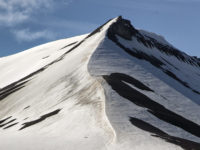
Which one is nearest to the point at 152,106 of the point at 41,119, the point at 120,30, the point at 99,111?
the point at 99,111

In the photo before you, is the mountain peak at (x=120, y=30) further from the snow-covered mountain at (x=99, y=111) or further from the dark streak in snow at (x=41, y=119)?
the dark streak in snow at (x=41, y=119)

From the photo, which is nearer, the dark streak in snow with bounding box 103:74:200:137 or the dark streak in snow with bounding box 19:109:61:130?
the dark streak in snow with bounding box 19:109:61:130

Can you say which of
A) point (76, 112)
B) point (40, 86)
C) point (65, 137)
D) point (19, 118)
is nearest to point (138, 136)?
point (65, 137)

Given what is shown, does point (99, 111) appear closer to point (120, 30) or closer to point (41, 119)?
point (41, 119)

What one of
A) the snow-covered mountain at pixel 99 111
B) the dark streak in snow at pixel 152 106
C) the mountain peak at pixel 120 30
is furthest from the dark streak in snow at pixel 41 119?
the mountain peak at pixel 120 30

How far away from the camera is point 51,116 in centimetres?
3853

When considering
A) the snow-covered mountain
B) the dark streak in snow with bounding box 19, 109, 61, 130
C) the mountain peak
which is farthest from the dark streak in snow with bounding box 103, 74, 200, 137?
the mountain peak

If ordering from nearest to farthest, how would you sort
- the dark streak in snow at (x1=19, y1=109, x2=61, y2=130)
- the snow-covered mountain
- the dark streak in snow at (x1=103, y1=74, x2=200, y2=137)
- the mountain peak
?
the snow-covered mountain → the dark streak in snow at (x1=19, y1=109, x2=61, y2=130) → the dark streak in snow at (x1=103, y1=74, x2=200, y2=137) → the mountain peak

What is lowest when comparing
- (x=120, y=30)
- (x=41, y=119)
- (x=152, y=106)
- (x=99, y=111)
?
(x=152, y=106)

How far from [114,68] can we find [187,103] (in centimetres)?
1268

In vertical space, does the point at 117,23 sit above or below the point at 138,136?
above

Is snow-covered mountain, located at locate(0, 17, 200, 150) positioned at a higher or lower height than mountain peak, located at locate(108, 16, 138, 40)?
lower

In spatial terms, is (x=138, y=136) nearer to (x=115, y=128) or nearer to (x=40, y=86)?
(x=115, y=128)

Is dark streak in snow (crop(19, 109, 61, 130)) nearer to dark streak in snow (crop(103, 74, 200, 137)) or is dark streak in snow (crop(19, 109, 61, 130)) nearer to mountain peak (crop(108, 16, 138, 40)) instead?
dark streak in snow (crop(103, 74, 200, 137))
